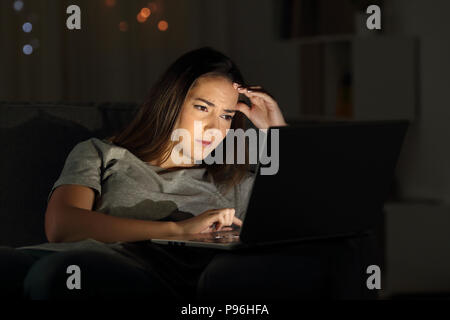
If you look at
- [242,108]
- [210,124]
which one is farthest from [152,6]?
[210,124]

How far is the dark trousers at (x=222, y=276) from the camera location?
120 cm

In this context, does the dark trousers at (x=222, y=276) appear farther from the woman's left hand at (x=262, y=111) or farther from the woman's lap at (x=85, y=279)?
the woman's left hand at (x=262, y=111)

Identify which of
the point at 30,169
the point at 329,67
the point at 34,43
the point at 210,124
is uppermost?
A: the point at 34,43

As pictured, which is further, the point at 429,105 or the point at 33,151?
the point at 429,105

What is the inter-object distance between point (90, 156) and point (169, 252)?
12.2 inches

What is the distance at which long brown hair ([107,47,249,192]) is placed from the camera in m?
1.74

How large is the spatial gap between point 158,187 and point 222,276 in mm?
504

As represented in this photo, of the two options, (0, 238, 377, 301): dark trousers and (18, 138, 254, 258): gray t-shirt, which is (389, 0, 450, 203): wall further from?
(0, 238, 377, 301): dark trousers

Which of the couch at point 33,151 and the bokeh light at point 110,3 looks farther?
the bokeh light at point 110,3

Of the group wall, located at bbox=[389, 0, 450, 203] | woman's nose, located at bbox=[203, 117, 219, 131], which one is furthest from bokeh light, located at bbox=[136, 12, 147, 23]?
woman's nose, located at bbox=[203, 117, 219, 131]

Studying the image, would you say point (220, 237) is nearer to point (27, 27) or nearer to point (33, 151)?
point (33, 151)

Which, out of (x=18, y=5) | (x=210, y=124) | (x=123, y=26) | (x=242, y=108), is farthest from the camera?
(x=123, y=26)

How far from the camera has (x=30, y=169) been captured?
1802mm

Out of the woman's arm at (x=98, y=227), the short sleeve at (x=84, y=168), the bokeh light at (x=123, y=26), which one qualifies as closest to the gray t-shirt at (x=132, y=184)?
the short sleeve at (x=84, y=168)
